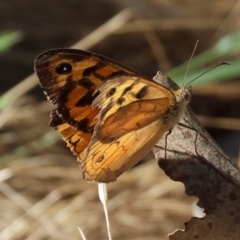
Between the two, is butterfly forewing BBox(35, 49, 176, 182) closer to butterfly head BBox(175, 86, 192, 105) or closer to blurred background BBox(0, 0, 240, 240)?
butterfly head BBox(175, 86, 192, 105)

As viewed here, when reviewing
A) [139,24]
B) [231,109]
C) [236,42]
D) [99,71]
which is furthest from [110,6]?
[99,71]

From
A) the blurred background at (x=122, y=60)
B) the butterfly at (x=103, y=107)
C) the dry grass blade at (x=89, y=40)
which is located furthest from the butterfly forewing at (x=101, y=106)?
the dry grass blade at (x=89, y=40)

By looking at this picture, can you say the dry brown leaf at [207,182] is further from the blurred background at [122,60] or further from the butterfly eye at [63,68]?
the blurred background at [122,60]

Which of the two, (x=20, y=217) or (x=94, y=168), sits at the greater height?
(x=94, y=168)

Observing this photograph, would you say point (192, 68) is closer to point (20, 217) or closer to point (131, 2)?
point (131, 2)

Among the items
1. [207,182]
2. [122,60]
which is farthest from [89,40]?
[207,182]

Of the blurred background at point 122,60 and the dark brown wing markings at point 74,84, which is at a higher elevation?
the dark brown wing markings at point 74,84

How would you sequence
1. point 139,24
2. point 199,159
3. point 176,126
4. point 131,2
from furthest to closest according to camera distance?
1. point 139,24
2. point 131,2
3. point 176,126
4. point 199,159
